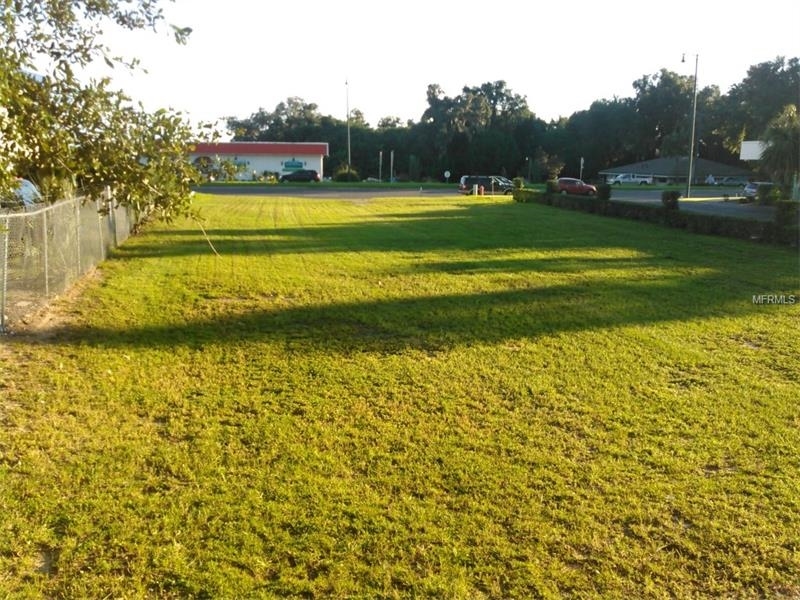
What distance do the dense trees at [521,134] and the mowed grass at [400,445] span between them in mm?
78991

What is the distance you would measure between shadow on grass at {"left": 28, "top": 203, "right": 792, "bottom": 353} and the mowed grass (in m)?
0.08

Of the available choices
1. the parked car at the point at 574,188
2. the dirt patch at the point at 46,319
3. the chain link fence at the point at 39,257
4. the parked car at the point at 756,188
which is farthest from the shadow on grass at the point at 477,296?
the parked car at the point at 574,188

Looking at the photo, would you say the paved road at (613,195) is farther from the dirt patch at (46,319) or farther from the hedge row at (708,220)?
the dirt patch at (46,319)

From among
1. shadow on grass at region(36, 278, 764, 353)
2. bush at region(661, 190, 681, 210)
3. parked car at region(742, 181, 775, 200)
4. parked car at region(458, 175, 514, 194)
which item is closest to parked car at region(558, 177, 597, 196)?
parked car at region(458, 175, 514, 194)

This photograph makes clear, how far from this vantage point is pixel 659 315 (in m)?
9.74

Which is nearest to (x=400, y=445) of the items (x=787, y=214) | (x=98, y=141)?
(x=98, y=141)

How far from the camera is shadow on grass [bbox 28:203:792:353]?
27.5ft

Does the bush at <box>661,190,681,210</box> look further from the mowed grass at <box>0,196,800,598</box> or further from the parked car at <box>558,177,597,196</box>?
the parked car at <box>558,177,597,196</box>

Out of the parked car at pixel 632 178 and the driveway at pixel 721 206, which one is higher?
the parked car at pixel 632 178

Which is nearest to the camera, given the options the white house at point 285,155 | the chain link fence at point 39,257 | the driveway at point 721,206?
the chain link fence at point 39,257

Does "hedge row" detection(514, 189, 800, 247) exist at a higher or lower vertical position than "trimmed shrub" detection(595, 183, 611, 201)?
lower

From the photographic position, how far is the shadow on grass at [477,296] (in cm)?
838

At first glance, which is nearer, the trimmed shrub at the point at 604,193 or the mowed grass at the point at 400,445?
the mowed grass at the point at 400,445

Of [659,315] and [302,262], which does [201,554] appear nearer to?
[659,315]
